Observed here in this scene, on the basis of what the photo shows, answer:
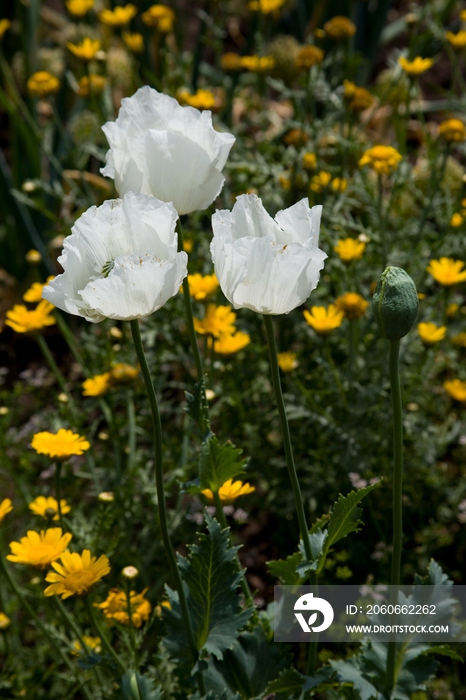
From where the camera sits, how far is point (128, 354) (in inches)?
66.4

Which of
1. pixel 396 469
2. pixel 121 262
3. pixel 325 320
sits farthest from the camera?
pixel 325 320

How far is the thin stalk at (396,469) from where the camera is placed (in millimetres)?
846

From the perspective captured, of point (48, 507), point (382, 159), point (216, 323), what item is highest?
point (382, 159)

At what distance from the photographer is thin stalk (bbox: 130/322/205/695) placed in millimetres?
809

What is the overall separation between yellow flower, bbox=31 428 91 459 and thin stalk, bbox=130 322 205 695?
0.33 m

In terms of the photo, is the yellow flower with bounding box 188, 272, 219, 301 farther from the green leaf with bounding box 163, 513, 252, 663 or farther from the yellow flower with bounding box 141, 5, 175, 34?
the yellow flower with bounding box 141, 5, 175, 34

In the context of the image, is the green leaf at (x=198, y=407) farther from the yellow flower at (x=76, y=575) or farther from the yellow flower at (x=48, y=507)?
the yellow flower at (x=48, y=507)

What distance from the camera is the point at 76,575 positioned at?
104 cm

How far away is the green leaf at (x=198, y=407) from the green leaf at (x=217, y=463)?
0.08ft

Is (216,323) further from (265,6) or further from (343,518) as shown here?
(265,6)

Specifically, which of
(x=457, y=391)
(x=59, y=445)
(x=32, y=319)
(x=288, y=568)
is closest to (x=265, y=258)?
(x=288, y=568)

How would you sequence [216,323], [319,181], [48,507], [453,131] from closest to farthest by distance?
1. [48,507]
2. [216,323]
3. [453,131]
4. [319,181]

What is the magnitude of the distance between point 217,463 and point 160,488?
0.36 feet

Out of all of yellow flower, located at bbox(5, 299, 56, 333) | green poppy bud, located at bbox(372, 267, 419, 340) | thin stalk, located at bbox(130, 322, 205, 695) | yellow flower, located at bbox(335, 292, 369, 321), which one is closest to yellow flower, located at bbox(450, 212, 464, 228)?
yellow flower, located at bbox(335, 292, 369, 321)
